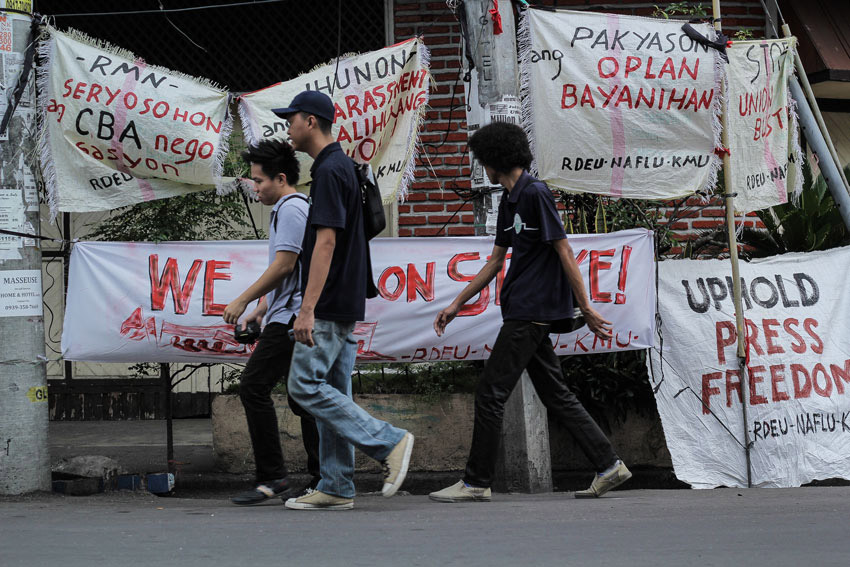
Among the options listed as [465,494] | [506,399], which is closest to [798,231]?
[506,399]

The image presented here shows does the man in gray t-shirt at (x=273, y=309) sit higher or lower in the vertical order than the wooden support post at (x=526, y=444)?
higher

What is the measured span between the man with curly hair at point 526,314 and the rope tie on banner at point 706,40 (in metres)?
1.67

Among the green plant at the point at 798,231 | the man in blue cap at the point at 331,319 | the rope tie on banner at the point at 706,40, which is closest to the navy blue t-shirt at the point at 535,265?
the man in blue cap at the point at 331,319

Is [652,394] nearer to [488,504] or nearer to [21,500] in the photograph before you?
[488,504]

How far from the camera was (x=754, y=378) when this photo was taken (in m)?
6.62

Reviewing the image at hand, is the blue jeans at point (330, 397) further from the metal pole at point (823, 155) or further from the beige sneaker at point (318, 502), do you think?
the metal pole at point (823, 155)

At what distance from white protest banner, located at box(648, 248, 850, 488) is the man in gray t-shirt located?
2.44m

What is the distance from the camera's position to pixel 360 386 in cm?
716

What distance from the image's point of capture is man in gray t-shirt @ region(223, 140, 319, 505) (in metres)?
5.28

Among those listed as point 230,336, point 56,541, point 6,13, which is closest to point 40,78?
point 6,13

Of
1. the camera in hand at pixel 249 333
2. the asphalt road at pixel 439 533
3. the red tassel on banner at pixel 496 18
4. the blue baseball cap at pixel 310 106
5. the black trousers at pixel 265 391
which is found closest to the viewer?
the asphalt road at pixel 439 533

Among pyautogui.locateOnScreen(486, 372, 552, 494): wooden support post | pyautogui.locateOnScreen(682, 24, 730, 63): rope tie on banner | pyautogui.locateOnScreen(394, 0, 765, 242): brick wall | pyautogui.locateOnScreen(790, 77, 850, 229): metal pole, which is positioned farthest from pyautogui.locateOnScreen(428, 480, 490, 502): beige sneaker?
pyautogui.locateOnScreen(394, 0, 765, 242): brick wall

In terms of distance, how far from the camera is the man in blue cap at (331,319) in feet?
16.1

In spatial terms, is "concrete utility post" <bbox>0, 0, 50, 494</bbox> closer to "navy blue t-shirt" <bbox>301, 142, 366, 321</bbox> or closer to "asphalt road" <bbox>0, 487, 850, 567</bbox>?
"asphalt road" <bbox>0, 487, 850, 567</bbox>
